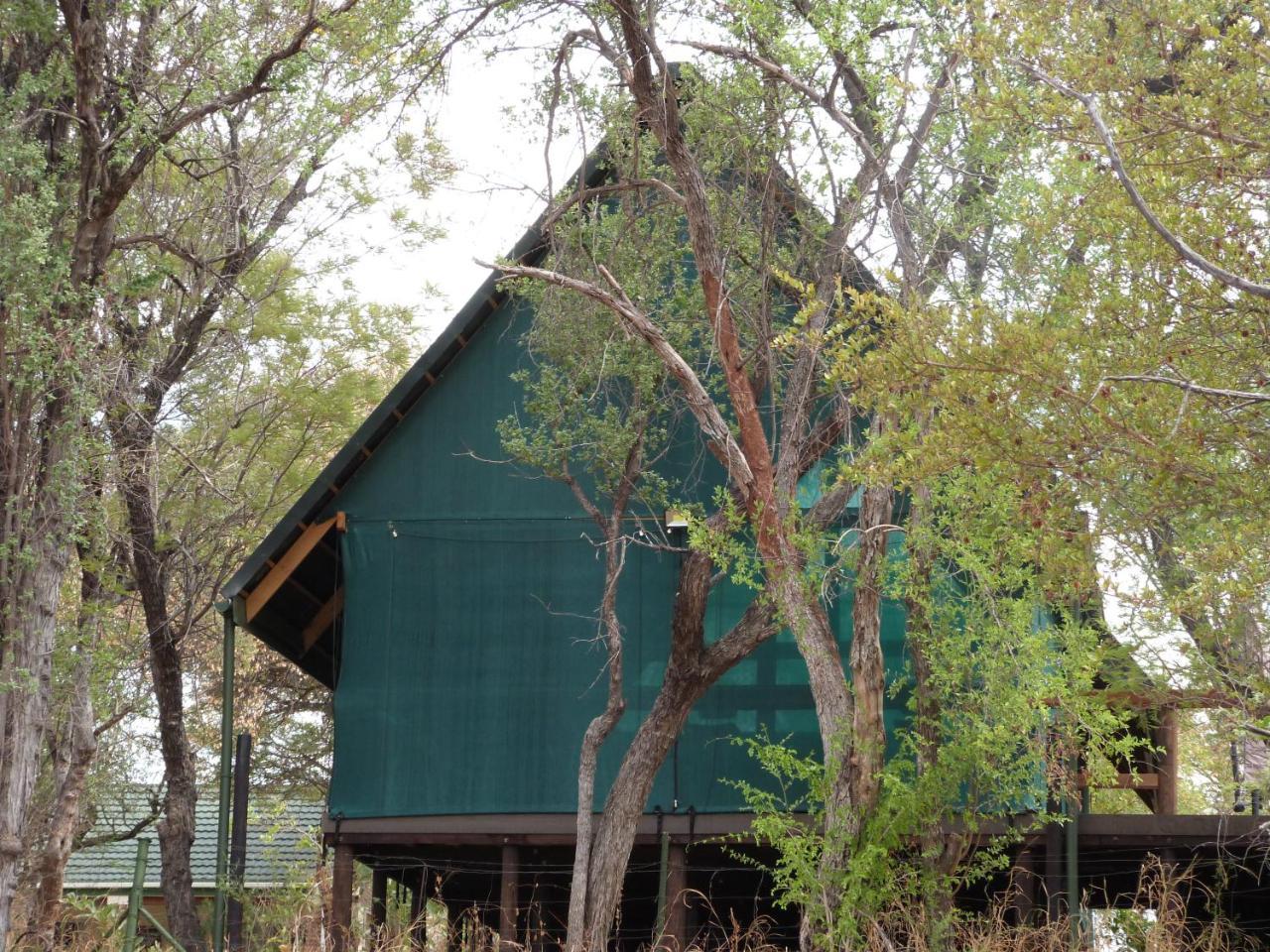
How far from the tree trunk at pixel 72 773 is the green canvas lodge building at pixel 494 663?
3.14m

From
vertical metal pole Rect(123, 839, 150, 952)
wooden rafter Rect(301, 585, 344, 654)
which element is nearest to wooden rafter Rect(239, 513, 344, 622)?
wooden rafter Rect(301, 585, 344, 654)

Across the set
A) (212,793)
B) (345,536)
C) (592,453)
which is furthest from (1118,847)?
(212,793)

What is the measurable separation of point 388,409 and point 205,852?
1333cm

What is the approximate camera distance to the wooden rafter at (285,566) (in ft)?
43.3

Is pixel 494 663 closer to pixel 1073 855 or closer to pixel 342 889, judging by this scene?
pixel 342 889

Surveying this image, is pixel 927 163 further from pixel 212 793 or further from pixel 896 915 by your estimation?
pixel 212 793

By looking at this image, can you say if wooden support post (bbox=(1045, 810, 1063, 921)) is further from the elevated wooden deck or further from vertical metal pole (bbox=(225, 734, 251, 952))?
vertical metal pole (bbox=(225, 734, 251, 952))

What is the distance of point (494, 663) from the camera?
13.0 m

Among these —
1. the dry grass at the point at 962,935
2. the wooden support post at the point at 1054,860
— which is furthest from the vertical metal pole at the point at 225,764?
the wooden support post at the point at 1054,860

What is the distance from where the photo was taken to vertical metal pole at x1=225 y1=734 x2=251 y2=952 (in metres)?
12.9

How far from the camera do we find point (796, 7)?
10.4m

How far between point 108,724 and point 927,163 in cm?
1115

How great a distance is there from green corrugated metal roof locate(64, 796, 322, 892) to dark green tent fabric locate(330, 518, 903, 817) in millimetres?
8274

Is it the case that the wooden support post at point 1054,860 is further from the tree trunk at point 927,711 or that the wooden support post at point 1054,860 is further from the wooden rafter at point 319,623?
the wooden rafter at point 319,623
